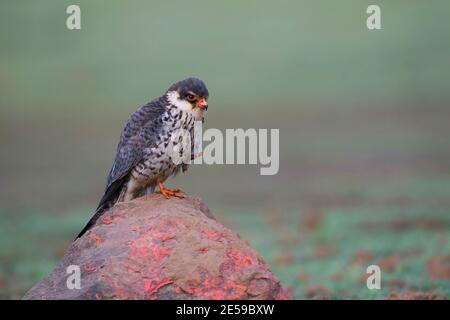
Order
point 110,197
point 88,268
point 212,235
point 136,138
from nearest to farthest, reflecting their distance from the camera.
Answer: point 88,268 → point 212,235 → point 136,138 → point 110,197

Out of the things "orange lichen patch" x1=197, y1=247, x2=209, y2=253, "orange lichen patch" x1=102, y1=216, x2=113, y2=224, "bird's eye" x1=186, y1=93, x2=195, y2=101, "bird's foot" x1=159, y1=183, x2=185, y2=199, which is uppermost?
"bird's eye" x1=186, y1=93, x2=195, y2=101

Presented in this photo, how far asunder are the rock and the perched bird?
43 centimetres

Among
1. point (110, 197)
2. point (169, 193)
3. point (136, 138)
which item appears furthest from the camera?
point (110, 197)

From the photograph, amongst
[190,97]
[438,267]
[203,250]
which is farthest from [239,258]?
[438,267]

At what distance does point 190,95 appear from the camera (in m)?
4.54

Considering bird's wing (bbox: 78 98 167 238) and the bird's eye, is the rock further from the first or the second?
the bird's eye

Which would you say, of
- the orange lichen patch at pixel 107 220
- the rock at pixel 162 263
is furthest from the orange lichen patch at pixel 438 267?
the orange lichen patch at pixel 107 220

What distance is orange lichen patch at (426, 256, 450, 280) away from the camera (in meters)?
6.54

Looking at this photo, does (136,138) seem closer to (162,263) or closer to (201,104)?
(201,104)

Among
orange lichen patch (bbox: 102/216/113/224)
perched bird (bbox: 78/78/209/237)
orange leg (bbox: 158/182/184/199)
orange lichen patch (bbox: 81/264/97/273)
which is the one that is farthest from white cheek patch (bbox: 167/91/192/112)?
orange lichen patch (bbox: 81/264/97/273)

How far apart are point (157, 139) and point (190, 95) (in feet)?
1.17

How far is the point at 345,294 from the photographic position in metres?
5.93

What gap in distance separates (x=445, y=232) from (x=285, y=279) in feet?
8.46

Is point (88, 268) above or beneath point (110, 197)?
beneath
